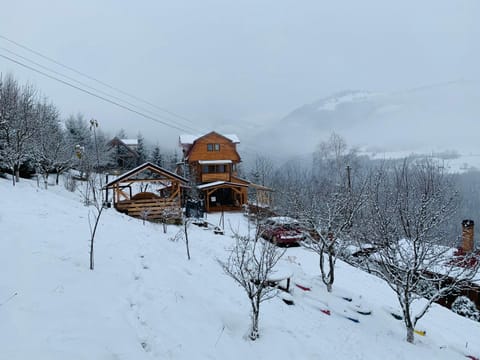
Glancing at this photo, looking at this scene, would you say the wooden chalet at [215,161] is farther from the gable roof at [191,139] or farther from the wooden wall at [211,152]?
the gable roof at [191,139]

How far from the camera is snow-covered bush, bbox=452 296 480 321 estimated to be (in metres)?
10.8

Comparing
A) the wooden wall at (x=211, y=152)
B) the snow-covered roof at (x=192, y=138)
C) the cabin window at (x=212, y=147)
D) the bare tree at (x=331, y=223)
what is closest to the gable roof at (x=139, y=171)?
the wooden wall at (x=211, y=152)

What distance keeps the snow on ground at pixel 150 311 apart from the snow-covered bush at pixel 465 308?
1.78m

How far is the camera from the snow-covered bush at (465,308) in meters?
10.8

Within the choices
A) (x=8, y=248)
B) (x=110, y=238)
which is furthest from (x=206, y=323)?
(x=110, y=238)

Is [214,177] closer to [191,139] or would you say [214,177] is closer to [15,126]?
[191,139]

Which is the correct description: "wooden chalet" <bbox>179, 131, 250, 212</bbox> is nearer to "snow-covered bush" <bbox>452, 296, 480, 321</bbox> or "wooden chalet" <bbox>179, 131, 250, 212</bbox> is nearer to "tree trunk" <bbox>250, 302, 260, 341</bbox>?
"snow-covered bush" <bbox>452, 296, 480, 321</bbox>

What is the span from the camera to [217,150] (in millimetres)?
30422

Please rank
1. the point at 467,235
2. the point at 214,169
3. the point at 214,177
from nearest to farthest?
the point at 467,235 < the point at 214,177 < the point at 214,169

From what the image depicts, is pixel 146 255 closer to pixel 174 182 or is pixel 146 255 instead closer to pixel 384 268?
pixel 384 268

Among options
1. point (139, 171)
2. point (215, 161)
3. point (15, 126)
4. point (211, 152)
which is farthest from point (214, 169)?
point (15, 126)

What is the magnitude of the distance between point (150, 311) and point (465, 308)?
1232 centimetres

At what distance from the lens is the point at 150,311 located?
15.3 feet

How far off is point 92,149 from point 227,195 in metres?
18.6
